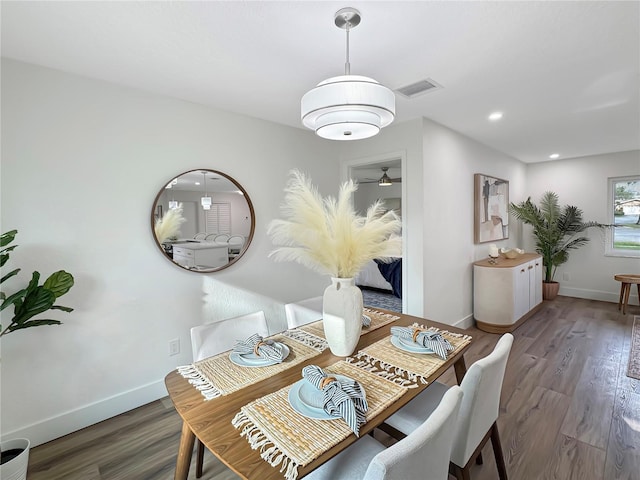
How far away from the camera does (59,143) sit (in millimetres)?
2016

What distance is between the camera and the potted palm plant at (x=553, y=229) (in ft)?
16.8

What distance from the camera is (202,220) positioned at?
2.73m

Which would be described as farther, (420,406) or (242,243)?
(242,243)

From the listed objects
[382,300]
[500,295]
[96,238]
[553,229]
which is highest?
[96,238]

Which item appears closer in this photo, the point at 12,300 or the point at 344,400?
the point at 344,400

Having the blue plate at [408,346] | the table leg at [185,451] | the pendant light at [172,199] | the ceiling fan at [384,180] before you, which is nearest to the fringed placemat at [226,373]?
the table leg at [185,451]

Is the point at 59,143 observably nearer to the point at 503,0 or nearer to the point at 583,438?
the point at 503,0

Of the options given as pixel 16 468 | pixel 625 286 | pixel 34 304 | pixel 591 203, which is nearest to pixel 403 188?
pixel 34 304

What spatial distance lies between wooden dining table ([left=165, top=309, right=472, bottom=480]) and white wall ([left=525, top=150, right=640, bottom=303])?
17.5 ft

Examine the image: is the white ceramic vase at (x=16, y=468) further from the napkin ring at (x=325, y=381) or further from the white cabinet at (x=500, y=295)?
the white cabinet at (x=500, y=295)

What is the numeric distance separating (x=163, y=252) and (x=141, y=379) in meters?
0.99

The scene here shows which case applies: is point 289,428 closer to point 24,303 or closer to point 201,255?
point 24,303

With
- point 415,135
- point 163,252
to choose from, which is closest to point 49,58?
point 163,252

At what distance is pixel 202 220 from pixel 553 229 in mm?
5533
